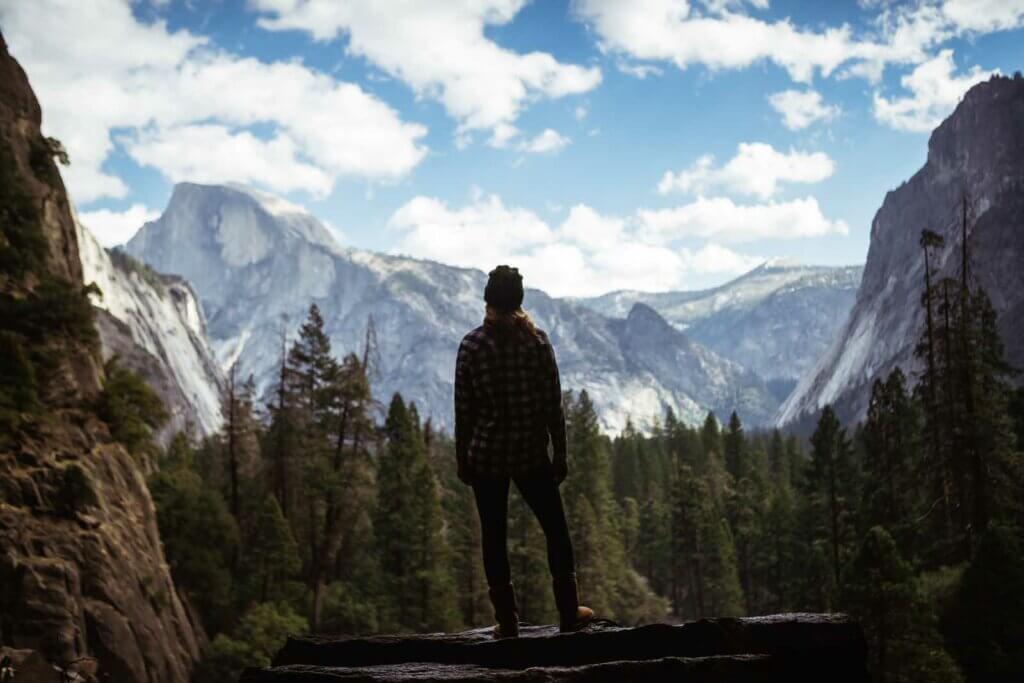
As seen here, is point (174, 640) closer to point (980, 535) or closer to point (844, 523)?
point (980, 535)

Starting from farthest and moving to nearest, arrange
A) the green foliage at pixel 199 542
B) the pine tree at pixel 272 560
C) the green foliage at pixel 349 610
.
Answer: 1. the pine tree at pixel 272 560
2. the green foliage at pixel 199 542
3. the green foliage at pixel 349 610

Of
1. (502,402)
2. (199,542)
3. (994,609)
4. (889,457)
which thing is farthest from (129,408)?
(889,457)

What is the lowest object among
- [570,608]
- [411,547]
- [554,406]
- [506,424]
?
[411,547]

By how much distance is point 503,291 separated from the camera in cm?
587

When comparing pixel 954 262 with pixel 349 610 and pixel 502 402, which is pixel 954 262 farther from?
pixel 502 402

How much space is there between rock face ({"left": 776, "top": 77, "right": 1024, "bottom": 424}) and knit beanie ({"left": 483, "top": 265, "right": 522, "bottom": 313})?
4922 inches

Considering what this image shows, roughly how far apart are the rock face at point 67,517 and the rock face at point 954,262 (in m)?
118

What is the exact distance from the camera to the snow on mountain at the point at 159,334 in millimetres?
113375

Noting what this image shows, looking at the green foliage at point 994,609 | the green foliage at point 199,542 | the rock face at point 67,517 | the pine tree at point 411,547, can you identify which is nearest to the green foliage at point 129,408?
the rock face at point 67,517

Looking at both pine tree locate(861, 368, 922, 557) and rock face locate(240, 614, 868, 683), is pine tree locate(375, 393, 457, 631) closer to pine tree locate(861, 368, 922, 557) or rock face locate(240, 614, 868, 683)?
pine tree locate(861, 368, 922, 557)

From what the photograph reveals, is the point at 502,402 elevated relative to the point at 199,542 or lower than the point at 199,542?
elevated

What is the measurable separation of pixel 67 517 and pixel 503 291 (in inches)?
712

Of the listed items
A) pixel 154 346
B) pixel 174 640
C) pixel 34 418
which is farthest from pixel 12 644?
pixel 154 346

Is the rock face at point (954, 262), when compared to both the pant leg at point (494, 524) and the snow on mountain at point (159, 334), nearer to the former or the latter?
the snow on mountain at point (159, 334)
